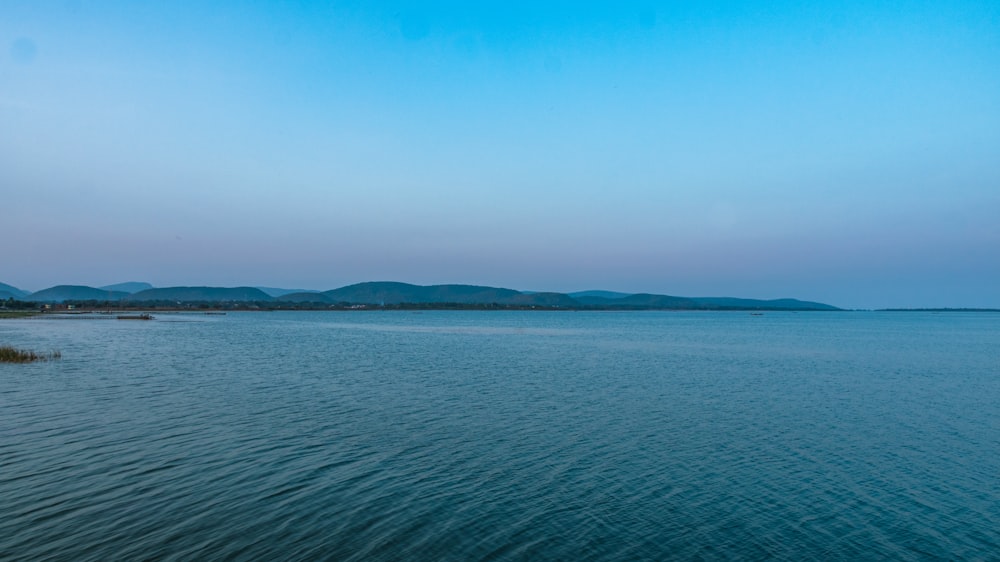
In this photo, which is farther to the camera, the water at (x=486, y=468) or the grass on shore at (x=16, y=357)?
the grass on shore at (x=16, y=357)

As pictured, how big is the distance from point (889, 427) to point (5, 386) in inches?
1834

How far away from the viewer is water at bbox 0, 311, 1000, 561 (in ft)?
42.9

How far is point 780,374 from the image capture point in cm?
4544

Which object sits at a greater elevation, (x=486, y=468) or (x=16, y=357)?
(x=16, y=357)

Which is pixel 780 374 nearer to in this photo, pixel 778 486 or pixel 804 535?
pixel 778 486

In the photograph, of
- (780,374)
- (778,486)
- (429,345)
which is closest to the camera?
(778,486)

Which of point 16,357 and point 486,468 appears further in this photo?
point 16,357

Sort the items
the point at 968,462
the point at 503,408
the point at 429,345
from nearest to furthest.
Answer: the point at 968,462, the point at 503,408, the point at 429,345

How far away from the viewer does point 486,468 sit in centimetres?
Result: 1855

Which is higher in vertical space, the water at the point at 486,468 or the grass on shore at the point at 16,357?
the grass on shore at the point at 16,357

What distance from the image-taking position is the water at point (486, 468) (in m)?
13.1

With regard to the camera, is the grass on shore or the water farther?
the grass on shore

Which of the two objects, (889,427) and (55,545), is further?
(889,427)

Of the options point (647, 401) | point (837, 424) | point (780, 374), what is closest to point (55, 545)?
point (647, 401)
